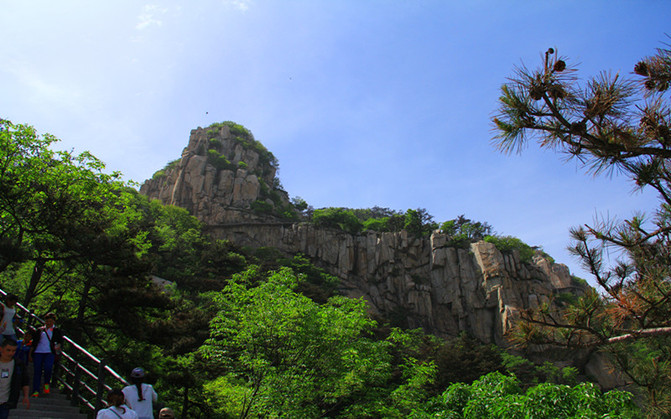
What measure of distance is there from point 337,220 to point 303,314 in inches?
1589

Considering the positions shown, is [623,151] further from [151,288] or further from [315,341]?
[151,288]

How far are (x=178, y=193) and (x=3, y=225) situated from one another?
134ft

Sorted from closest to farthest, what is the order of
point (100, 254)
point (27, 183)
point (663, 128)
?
point (663, 128), point (100, 254), point (27, 183)

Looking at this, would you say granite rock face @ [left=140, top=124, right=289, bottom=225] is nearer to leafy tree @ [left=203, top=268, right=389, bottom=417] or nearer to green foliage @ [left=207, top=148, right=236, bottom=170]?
green foliage @ [left=207, top=148, right=236, bottom=170]

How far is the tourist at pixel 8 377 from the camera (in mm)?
4570

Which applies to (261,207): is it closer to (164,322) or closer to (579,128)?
(164,322)


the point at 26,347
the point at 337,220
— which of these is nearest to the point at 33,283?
the point at 26,347

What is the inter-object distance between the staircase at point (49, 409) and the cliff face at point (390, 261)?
115 feet

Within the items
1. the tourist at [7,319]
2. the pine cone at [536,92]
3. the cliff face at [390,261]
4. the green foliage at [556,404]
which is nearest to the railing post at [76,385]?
the tourist at [7,319]

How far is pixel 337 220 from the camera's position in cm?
5078

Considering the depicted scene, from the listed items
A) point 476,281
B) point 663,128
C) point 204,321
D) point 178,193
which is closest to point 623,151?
point 663,128

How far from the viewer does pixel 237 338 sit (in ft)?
34.0

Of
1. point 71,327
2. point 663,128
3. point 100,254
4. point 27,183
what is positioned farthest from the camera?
point 27,183

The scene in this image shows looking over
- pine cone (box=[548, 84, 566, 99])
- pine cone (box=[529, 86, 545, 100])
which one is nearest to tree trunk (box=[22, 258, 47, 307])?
pine cone (box=[529, 86, 545, 100])
